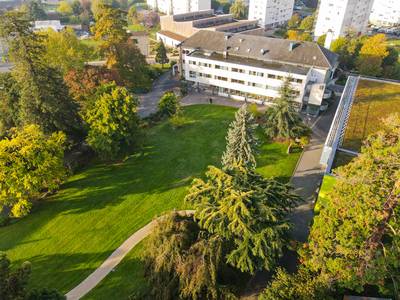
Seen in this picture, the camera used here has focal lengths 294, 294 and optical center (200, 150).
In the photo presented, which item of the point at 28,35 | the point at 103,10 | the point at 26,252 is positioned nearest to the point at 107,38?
the point at 103,10

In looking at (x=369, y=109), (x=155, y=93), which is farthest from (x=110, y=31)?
(x=369, y=109)

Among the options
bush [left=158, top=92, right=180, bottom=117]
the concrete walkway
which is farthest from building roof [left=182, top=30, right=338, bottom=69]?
bush [left=158, top=92, right=180, bottom=117]

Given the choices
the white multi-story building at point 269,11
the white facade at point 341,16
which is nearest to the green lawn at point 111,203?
the white facade at point 341,16

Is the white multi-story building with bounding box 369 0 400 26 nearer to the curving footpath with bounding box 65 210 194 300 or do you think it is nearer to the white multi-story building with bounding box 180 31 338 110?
the white multi-story building with bounding box 180 31 338 110

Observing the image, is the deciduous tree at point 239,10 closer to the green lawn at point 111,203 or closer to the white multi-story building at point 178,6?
the white multi-story building at point 178,6

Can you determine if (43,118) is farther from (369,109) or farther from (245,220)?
(369,109)
